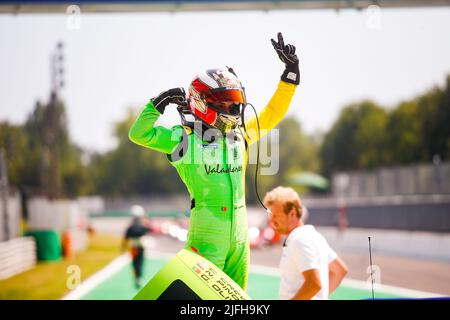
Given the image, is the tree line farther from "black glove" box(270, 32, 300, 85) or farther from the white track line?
"black glove" box(270, 32, 300, 85)

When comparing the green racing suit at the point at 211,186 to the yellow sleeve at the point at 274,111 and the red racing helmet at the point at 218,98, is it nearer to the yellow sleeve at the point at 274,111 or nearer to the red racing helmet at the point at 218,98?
the red racing helmet at the point at 218,98

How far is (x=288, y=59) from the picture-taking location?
396 cm

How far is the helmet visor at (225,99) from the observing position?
3.46 m

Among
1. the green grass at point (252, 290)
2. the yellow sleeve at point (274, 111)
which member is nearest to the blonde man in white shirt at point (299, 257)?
the yellow sleeve at point (274, 111)

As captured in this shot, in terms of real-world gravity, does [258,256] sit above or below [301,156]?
below

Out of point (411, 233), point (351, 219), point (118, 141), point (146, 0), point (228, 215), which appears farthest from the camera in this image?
point (118, 141)

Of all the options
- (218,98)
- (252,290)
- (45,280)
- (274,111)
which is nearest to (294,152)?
(45,280)

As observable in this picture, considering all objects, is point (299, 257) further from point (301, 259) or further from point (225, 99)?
point (225, 99)

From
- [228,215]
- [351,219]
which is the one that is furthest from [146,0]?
[351,219]

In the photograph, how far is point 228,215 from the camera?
11.6 feet

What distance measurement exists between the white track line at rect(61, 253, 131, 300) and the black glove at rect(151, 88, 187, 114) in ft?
12.5
